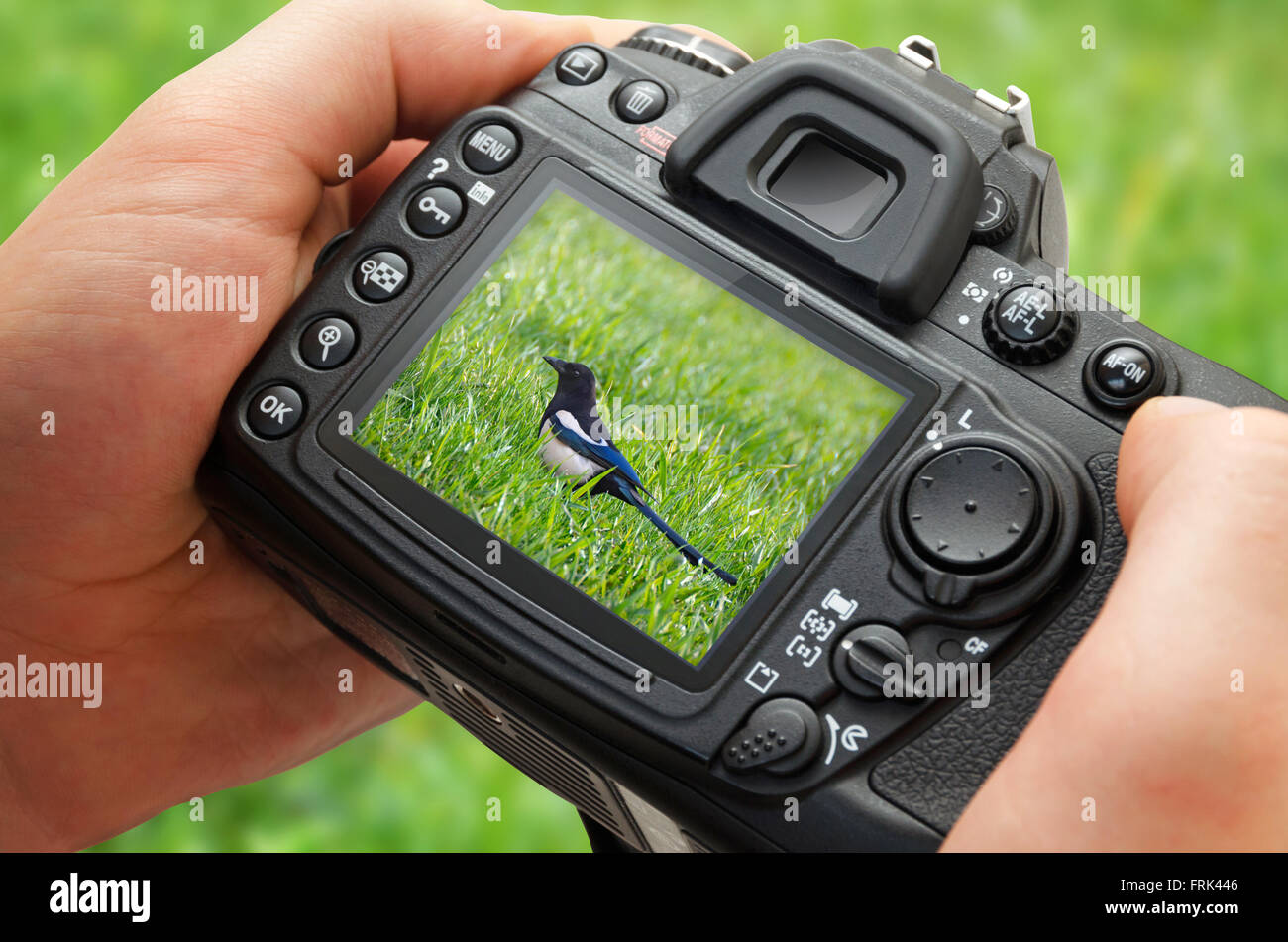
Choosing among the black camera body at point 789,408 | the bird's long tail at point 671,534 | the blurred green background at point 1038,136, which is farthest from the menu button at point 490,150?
the blurred green background at point 1038,136

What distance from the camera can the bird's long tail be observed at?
1.01m

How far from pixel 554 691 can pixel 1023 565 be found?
360mm

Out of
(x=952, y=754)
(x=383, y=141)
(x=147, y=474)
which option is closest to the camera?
(x=952, y=754)

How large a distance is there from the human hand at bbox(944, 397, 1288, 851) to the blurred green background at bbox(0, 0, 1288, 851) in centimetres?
106

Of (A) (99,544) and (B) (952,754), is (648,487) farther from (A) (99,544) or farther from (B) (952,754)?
(A) (99,544)

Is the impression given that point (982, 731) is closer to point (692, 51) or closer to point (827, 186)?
point (827, 186)

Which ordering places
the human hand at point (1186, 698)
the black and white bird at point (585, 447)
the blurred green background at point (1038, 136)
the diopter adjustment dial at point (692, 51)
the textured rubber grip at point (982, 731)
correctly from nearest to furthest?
the human hand at point (1186, 698) < the textured rubber grip at point (982, 731) < the black and white bird at point (585, 447) < the diopter adjustment dial at point (692, 51) < the blurred green background at point (1038, 136)

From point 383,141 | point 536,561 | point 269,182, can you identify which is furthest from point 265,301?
point 536,561

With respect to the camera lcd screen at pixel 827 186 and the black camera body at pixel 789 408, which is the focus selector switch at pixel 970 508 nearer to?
the black camera body at pixel 789 408

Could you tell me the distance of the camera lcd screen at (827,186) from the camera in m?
1.07

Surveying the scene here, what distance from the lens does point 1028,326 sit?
40.0 inches

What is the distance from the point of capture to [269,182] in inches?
47.1

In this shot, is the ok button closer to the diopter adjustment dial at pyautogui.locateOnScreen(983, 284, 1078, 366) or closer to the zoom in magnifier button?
the zoom in magnifier button

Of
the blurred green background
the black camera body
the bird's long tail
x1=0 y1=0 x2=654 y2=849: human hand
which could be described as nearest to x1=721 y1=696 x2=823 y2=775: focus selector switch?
the black camera body
